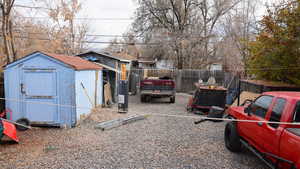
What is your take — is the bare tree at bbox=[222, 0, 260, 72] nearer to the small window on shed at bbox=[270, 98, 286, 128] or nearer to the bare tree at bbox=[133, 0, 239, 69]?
the bare tree at bbox=[133, 0, 239, 69]

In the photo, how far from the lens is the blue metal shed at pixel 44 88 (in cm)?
629

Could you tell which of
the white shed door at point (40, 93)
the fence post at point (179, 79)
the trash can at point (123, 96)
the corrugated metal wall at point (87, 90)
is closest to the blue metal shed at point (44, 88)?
the white shed door at point (40, 93)

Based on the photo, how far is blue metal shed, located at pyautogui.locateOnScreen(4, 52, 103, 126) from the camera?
248 inches

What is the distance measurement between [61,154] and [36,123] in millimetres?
2697

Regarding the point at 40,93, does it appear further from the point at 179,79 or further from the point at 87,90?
the point at 179,79

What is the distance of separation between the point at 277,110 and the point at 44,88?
6438 mm

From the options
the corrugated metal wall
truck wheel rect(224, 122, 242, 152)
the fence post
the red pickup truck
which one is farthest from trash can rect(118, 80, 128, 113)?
the fence post

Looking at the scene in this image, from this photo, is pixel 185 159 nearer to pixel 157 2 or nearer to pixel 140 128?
pixel 140 128

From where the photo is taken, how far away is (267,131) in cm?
317

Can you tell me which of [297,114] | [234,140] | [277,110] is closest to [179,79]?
[234,140]

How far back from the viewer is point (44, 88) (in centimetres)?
636

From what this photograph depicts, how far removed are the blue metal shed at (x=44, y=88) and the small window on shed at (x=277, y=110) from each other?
5.53m

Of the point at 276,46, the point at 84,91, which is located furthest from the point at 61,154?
the point at 276,46

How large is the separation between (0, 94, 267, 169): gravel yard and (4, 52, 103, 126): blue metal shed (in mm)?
520
